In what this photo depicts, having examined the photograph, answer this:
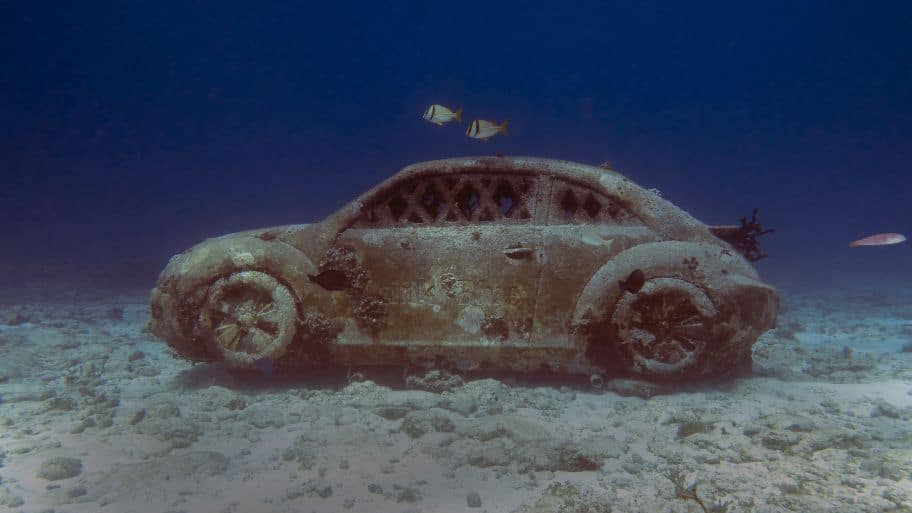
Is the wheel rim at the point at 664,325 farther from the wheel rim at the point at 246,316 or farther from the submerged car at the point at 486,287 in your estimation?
the wheel rim at the point at 246,316

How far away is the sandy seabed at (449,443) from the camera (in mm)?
3059

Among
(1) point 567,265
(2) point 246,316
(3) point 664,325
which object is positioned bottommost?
(2) point 246,316

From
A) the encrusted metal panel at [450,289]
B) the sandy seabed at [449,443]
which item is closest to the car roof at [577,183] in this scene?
the encrusted metal panel at [450,289]

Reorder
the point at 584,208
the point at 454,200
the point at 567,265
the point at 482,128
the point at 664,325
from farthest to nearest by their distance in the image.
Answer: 1. the point at 482,128
2. the point at 454,200
3. the point at 584,208
4. the point at 567,265
5. the point at 664,325

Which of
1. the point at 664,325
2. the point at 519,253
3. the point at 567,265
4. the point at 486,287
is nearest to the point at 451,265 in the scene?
the point at 486,287

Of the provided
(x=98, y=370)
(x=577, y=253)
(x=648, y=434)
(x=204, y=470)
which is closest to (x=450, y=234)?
(x=577, y=253)

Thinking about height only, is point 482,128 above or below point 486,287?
above

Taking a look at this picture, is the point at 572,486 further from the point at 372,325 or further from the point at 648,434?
the point at 372,325

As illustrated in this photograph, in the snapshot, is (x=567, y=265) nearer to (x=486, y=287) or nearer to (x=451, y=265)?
(x=486, y=287)

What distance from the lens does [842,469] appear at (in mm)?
3338

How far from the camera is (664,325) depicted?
5.07 meters

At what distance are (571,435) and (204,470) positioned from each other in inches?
112

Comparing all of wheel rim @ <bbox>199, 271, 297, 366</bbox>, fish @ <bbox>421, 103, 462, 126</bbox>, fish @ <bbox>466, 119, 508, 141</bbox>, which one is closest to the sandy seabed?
wheel rim @ <bbox>199, 271, 297, 366</bbox>

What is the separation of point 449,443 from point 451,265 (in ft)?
6.56
